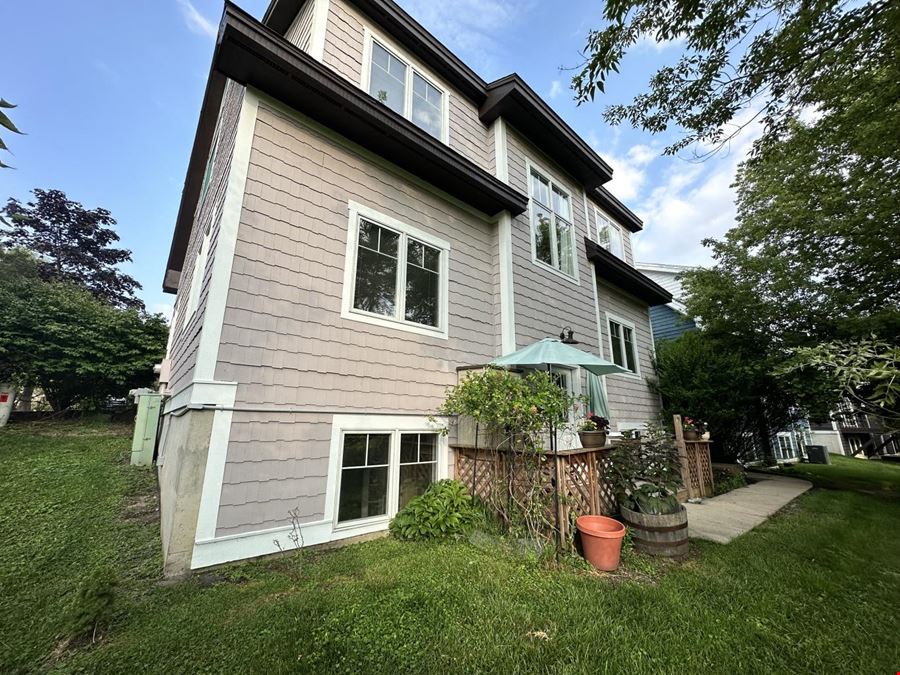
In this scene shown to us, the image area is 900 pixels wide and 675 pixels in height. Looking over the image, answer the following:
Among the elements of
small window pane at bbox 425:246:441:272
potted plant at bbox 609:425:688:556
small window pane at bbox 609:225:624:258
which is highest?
small window pane at bbox 609:225:624:258

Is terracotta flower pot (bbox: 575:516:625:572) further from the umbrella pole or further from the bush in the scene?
the bush

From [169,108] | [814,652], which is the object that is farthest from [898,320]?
[169,108]

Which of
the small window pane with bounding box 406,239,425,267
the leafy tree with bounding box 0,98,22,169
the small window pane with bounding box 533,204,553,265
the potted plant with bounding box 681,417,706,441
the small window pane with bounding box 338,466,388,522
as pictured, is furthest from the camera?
the small window pane with bounding box 533,204,553,265

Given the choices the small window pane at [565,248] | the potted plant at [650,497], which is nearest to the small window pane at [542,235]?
the small window pane at [565,248]

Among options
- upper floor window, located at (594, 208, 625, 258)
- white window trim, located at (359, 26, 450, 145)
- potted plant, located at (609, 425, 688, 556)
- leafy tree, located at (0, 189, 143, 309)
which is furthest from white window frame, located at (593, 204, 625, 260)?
leafy tree, located at (0, 189, 143, 309)

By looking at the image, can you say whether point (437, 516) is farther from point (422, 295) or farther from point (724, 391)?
point (724, 391)

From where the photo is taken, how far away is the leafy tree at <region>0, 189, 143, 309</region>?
66.8 feet

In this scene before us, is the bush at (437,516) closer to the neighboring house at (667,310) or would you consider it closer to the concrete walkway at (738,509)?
the concrete walkway at (738,509)

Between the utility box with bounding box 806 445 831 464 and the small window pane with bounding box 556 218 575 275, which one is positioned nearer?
the small window pane with bounding box 556 218 575 275

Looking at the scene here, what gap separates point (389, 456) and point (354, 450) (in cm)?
47

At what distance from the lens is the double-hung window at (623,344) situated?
353 inches

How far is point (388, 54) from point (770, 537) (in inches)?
342

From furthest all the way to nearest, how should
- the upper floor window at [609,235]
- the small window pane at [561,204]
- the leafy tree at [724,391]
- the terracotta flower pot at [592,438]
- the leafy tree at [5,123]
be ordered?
Result: the upper floor window at [609,235], the leafy tree at [724,391], the small window pane at [561,204], the terracotta flower pot at [592,438], the leafy tree at [5,123]

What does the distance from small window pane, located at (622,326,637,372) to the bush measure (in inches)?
259
